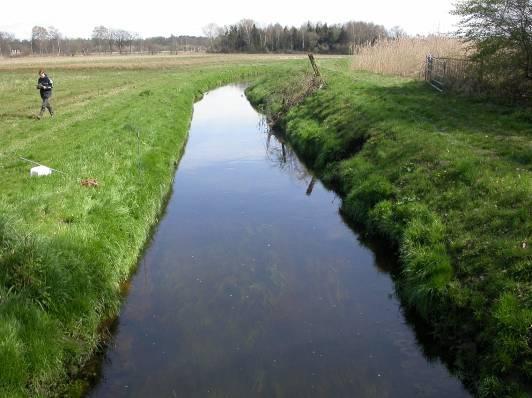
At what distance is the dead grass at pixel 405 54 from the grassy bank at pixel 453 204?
1066 centimetres

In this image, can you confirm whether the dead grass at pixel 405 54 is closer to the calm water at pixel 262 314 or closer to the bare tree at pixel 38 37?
the calm water at pixel 262 314

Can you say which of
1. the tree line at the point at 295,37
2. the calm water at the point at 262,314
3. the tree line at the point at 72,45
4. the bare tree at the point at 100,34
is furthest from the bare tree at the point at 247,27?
the calm water at the point at 262,314

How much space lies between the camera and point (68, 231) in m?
8.73

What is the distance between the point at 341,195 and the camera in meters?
14.1

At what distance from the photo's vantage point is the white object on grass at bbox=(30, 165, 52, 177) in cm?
1273

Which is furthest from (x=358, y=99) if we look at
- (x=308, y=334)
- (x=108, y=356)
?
(x=108, y=356)

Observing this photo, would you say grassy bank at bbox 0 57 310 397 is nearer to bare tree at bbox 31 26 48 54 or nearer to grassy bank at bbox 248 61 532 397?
grassy bank at bbox 248 61 532 397

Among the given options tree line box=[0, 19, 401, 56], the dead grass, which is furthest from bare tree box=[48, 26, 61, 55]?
the dead grass

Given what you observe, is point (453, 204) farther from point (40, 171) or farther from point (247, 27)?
point (247, 27)

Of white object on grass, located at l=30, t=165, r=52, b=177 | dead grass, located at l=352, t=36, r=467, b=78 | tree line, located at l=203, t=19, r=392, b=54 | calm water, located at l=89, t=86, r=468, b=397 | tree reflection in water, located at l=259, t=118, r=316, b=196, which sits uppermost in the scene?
tree line, located at l=203, t=19, r=392, b=54

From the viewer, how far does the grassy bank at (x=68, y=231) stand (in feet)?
21.0

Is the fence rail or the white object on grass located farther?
the fence rail

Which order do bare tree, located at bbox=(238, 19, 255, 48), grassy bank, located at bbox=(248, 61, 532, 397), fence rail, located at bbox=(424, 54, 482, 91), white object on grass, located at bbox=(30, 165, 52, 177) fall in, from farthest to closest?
bare tree, located at bbox=(238, 19, 255, 48), fence rail, located at bbox=(424, 54, 482, 91), white object on grass, located at bbox=(30, 165, 52, 177), grassy bank, located at bbox=(248, 61, 532, 397)

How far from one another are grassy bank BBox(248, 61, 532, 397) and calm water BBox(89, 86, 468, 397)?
0.62 metres
